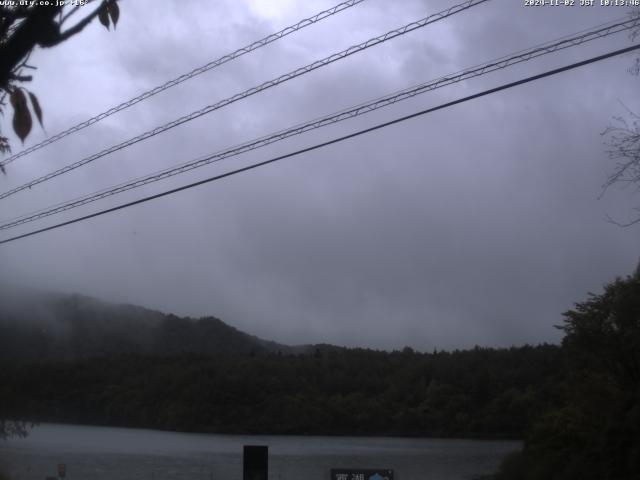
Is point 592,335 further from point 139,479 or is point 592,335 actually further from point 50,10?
point 50,10

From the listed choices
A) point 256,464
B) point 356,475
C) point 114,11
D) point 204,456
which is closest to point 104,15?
point 114,11

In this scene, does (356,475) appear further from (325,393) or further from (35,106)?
(325,393)

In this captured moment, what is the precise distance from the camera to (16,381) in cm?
3422

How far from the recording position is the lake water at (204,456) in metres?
34.6

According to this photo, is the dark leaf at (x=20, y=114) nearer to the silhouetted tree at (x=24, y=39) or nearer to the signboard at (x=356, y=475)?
the silhouetted tree at (x=24, y=39)

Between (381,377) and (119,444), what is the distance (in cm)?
2852

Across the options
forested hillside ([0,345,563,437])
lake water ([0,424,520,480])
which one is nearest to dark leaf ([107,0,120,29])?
lake water ([0,424,520,480])

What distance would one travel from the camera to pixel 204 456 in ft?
145

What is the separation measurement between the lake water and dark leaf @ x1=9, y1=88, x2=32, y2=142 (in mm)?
23575

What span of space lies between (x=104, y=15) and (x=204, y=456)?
42374 mm

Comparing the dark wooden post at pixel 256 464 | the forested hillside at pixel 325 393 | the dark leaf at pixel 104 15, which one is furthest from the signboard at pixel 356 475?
the forested hillside at pixel 325 393

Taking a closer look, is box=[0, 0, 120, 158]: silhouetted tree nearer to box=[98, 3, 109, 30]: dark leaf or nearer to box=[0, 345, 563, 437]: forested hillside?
box=[98, 3, 109, 30]: dark leaf

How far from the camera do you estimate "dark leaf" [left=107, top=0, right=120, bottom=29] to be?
4.15 m

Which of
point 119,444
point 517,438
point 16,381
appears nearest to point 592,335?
point 16,381
